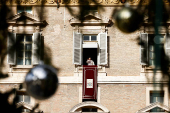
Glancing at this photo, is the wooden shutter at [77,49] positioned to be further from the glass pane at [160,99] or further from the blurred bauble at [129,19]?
the blurred bauble at [129,19]

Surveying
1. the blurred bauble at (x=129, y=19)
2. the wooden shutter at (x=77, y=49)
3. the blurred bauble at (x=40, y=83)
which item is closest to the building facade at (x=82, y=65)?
the wooden shutter at (x=77, y=49)

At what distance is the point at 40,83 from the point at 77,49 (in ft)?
35.8

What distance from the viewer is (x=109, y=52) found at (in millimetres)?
15188

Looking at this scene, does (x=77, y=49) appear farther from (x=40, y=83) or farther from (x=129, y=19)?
(x=40, y=83)

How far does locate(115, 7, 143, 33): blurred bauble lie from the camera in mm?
4431

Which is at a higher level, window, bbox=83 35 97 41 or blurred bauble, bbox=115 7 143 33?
window, bbox=83 35 97 41

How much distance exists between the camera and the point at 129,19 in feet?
14.4

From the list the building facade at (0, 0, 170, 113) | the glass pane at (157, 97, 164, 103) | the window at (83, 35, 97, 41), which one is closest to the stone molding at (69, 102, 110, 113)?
the building facade at (0, 0, 170, 113)

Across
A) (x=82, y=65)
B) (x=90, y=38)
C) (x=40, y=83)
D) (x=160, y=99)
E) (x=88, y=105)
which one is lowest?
(x=88, y=105)

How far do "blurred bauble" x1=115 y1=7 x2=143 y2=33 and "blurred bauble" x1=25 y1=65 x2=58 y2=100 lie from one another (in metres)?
1.11

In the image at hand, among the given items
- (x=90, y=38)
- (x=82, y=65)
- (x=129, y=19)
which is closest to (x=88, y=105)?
(x=82, y=65)

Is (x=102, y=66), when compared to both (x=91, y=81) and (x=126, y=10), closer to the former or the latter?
(x=91, y=81)

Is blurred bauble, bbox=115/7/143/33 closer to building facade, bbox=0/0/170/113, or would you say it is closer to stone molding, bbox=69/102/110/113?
building facade, bbox=0/0/170/113

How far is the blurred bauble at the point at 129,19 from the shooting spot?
4431 mm
